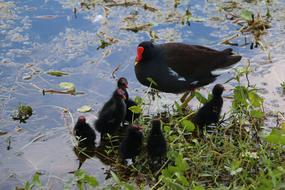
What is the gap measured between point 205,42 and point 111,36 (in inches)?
41.4

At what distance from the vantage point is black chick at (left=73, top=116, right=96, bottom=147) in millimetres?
4828

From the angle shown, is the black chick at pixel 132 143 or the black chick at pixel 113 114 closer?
the black chick at pixel 132 143

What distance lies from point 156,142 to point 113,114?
58cm

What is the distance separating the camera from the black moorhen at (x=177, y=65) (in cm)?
550

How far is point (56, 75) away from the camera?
610 cm

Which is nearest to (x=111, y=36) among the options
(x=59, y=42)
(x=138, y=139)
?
(x=59, y=42)

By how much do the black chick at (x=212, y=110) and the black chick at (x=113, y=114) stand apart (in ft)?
2.09

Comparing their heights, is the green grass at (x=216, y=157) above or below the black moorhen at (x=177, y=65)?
below

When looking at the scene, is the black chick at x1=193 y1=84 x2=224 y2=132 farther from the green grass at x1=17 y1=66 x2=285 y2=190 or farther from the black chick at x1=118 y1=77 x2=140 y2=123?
the black chick at x1=118 y1=77 x2=140 y2=123

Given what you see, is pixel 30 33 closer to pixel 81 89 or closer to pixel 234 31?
pixel 81 89

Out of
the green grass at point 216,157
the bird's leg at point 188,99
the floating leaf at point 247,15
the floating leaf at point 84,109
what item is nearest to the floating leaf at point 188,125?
the green grass at point 216,157

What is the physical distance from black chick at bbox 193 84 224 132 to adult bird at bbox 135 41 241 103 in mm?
561

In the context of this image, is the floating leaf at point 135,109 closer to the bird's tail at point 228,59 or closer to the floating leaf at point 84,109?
the floating leaf at point 84,109

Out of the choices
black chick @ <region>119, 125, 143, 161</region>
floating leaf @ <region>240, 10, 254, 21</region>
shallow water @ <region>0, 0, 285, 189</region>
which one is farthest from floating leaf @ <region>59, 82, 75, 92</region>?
floating leaf @ <region>240, 10, 254, 21</region>
